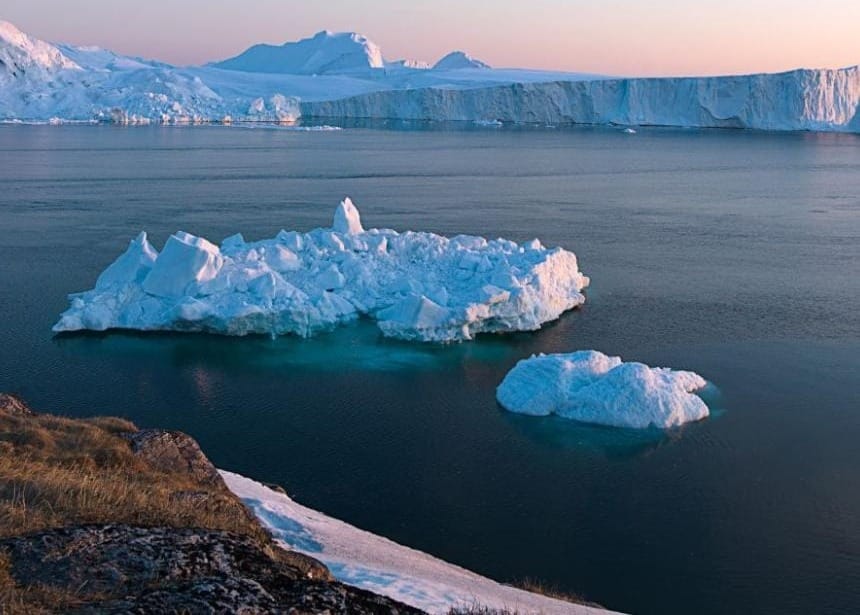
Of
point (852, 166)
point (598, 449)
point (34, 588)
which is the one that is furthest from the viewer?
point (852, 166)

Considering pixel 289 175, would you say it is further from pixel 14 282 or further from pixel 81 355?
pixel 81 355

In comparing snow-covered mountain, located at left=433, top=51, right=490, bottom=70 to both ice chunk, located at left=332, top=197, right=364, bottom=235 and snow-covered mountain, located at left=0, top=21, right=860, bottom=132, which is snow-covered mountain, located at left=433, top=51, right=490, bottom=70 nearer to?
snow-covered mountain, located at left=0, top=21, right=860, bottom=132

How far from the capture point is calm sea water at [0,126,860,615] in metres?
9.52

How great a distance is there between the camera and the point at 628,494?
35.2ft

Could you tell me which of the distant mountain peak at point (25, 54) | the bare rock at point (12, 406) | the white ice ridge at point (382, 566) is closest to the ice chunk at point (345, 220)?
the white ice ridge at point (382, 566)

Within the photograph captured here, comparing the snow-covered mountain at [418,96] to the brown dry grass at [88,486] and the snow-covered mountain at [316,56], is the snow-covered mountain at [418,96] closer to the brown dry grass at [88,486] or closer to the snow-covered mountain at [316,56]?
the snow-covered mountain at [316,56]

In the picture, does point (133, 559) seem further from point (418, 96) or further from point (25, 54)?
point (25, 54)

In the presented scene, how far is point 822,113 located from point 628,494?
2806 inches

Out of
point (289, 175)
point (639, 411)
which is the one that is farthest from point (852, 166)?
point (639, 411)

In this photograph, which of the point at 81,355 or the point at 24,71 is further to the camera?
the point at 24,71

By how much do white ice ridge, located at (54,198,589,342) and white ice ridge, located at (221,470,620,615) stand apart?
803 centimetres

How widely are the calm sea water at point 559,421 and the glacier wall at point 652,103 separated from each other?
42637 mm

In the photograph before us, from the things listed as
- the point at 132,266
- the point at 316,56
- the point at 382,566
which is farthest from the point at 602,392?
the point at 316,56

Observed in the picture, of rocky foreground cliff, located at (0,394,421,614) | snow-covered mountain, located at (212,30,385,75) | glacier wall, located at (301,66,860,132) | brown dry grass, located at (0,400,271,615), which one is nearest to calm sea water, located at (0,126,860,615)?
brown dry grass, located at (0,400,271,615)
